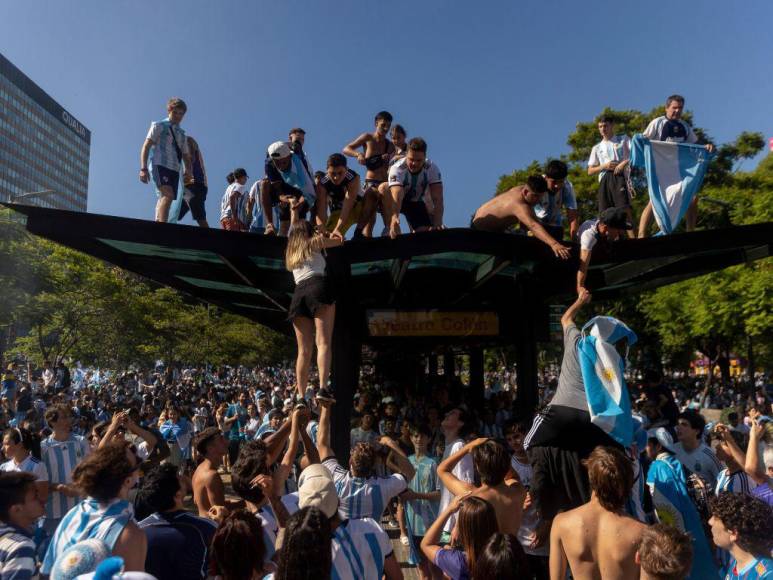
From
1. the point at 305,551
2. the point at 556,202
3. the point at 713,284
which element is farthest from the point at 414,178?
the point at 713,284

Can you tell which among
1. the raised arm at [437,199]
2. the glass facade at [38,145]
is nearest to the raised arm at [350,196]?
the raised arm at [437,199]

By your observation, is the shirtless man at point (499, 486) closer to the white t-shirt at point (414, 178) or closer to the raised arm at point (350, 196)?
the raised arm at point (350, 196)

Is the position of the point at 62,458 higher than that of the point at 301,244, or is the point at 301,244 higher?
the point at 301,244

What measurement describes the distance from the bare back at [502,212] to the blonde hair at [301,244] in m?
2.51

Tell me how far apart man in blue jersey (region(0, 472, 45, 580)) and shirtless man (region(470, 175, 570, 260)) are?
486cm

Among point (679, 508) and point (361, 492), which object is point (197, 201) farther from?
point (679, 508)

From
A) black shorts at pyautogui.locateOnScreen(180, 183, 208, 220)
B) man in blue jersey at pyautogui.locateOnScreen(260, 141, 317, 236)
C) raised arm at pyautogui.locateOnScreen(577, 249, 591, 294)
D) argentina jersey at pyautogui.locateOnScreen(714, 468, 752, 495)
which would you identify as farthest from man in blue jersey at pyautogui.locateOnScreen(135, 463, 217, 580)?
black shorts at pyautogui.locateOnScreen(180, 183, 208, 220)

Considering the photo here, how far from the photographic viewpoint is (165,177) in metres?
7.83

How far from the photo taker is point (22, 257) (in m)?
23.9

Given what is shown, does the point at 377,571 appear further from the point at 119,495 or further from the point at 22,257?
the point at 22,257

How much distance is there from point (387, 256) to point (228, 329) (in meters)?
39.5

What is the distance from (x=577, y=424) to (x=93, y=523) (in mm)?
3005

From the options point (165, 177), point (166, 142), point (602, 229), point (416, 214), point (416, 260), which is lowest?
point (602, 229)

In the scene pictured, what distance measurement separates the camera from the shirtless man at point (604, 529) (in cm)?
310
